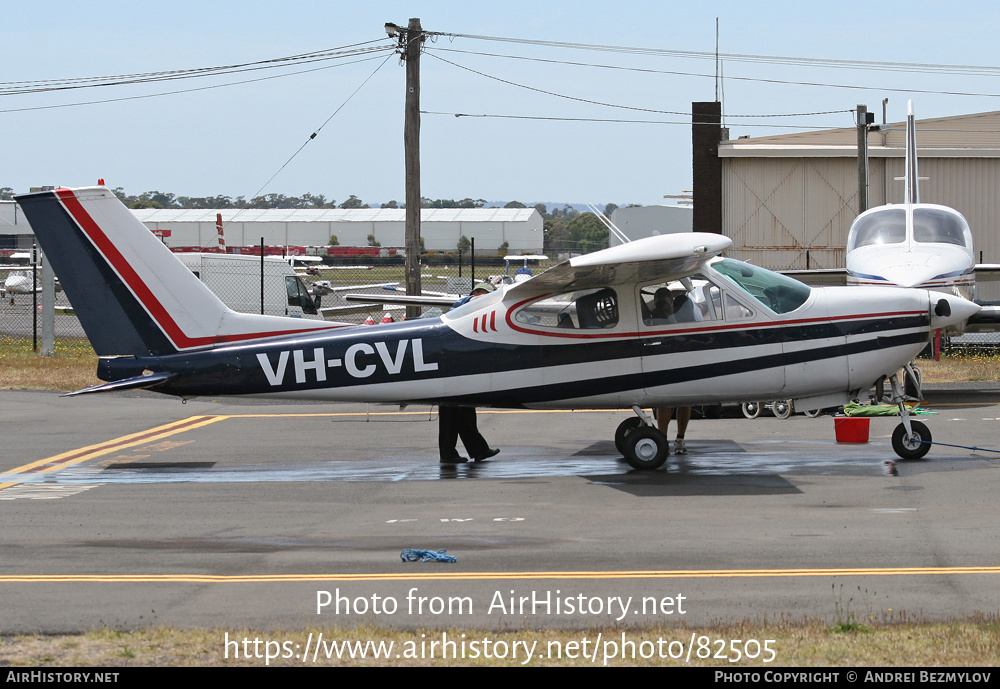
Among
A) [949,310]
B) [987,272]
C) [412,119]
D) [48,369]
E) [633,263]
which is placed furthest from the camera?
[412,119]

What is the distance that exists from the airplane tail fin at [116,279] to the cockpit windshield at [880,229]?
964 cm

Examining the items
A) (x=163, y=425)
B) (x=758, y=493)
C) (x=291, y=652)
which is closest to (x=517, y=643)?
(x=291, y=652)

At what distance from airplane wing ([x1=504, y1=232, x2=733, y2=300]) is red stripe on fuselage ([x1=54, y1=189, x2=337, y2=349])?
3.34 meters

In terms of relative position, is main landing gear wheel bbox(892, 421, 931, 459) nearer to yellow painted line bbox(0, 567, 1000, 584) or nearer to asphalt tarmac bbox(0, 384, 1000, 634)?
asphalt tarmac bbox(0, 384, 1000, 634)

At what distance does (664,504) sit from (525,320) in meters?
2.62

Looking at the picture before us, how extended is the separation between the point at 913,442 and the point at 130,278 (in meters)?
8.24

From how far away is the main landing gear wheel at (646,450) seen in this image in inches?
418

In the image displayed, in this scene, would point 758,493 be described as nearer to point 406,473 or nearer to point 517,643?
point 406,473

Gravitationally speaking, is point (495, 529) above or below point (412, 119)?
below

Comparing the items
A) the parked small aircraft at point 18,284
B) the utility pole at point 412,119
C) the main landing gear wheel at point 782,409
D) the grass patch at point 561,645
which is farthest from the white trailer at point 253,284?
the parked small aircraft at point 18,284

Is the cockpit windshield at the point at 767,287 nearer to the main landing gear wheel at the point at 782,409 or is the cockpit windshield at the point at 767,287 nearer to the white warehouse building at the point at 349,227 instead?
the main landing gear wheel at the point at 782,409

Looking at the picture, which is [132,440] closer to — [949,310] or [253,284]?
[949,310]

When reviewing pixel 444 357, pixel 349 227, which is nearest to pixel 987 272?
pixel 444 357

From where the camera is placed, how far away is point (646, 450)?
34.9 ft
